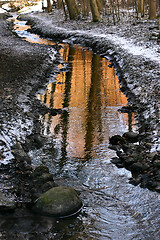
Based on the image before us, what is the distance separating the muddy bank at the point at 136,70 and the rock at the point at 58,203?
132 centimetres

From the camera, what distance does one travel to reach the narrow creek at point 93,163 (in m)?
4.53

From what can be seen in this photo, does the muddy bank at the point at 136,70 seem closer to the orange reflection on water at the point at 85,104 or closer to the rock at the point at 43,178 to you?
the orange reflection on water at the point at 85,104

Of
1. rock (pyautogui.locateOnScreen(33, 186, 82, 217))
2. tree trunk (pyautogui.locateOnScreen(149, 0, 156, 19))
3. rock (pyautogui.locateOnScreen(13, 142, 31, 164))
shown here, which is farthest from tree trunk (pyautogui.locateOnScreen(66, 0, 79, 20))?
rock (pyautogui.locateOnScreen(33, 186, 82, 217))

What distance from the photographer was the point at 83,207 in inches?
199

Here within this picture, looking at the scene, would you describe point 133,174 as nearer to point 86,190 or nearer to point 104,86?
point 86,190

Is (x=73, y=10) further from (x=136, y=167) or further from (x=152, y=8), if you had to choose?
(x=136, y=167)

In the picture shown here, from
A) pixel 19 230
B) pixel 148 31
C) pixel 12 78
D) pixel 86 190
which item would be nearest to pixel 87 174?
pixel 86 190

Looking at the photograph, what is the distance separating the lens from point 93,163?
21.3 ft

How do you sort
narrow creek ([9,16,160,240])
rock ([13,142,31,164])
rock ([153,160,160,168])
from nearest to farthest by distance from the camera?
1. narrow creek ([9,16,160,240])
2. rock ([153,160,160,168])
3. rock ([13,142,31,164])

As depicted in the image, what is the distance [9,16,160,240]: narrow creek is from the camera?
4527 mm

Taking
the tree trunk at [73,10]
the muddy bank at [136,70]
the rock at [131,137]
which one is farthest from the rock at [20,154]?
the tree trunk at [73,10]

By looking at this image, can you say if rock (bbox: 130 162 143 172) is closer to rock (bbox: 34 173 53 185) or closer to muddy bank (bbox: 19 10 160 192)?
muddy bank (bbox: 19 10 160 192)

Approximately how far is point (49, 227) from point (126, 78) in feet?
29.1

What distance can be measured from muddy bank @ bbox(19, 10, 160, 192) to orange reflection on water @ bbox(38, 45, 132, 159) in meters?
0.59
